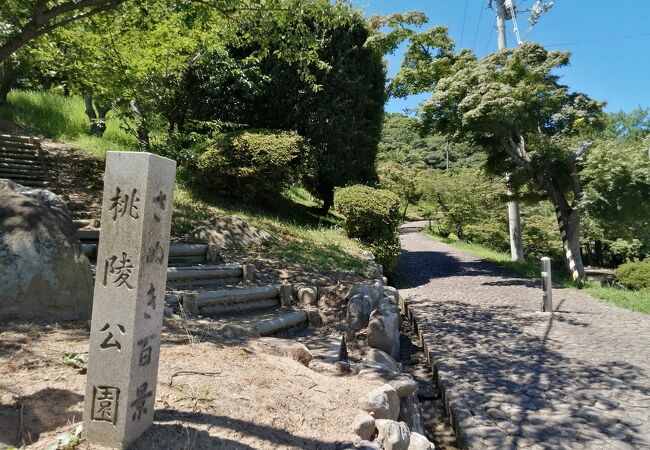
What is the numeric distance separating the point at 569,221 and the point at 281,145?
28.8ft

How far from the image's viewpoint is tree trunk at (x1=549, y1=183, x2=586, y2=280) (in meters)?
12.5

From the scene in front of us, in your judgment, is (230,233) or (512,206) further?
(512,206)

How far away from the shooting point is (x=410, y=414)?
14.2 feet

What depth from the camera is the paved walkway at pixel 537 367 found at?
157 inches

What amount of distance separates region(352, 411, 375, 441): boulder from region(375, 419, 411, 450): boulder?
0.22ft

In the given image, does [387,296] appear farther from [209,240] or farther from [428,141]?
[428,141]

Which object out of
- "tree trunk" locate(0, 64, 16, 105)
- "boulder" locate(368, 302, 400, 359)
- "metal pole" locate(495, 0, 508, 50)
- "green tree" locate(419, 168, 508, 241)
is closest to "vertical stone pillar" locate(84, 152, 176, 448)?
"boulder" locate(368, 302, 400, 359)

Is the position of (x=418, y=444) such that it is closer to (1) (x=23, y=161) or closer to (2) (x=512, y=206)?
(1) (x=23, y=161)

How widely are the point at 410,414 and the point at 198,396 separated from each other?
231cm

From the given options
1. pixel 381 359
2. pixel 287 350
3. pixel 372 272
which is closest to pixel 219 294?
pixel 287 350

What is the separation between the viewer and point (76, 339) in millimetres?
3682

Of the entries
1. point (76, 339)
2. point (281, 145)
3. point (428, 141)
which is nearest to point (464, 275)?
point (281, 145)

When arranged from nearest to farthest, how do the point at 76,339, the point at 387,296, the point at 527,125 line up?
the point at 76,339, the point at 387,296, the point at 527,125

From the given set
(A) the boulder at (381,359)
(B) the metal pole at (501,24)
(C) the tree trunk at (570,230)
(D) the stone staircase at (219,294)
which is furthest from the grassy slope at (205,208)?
(B) the metal pole at (501,24)
